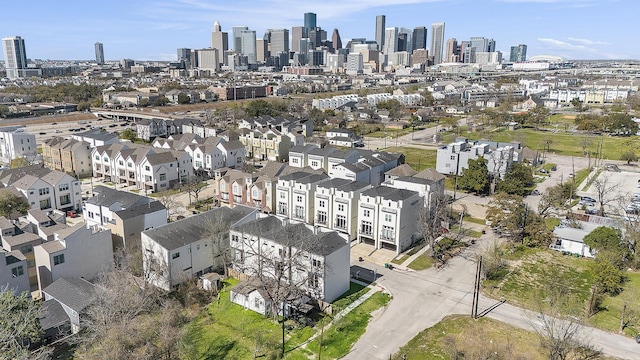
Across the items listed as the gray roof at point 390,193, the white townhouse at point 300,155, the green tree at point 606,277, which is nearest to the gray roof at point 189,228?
the gray roof at point 390,193

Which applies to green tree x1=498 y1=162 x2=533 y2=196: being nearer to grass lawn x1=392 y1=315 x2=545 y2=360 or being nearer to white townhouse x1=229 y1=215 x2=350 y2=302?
grass lawn x1=392 y1=315 x2=545 y2=360

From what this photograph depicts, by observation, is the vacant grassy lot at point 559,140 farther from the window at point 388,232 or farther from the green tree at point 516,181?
the window at point 388,232

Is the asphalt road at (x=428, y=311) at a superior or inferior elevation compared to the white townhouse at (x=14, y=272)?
inferior

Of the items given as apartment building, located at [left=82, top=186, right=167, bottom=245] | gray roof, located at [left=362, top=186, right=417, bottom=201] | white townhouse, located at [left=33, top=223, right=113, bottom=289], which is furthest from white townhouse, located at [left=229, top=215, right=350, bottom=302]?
white townhouse, located at [left=33, top=223, right=113, bottom=289]

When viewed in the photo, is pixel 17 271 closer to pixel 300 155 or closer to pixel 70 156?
pixel 70 156

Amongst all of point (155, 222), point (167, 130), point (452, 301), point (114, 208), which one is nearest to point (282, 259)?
point (452, 301)
